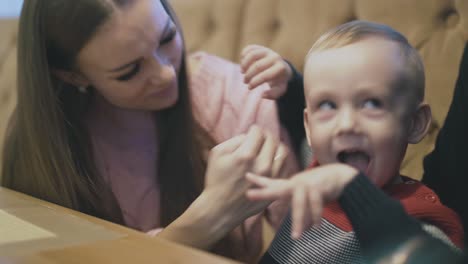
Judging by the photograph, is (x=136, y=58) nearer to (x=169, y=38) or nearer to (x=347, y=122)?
(x=169, y=38)

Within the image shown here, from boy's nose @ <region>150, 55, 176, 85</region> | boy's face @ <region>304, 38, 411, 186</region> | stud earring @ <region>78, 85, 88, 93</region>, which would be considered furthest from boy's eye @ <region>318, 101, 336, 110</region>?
stud earring @ <region>78, 85, 88, 93</region>

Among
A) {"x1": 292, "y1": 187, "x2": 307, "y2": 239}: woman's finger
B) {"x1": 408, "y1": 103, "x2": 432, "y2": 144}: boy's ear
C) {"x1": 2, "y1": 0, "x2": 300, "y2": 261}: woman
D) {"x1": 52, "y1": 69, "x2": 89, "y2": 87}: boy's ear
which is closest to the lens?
{"x1": 292, "y1": 187, "x2": 307, "y2": 239}: woman's finger

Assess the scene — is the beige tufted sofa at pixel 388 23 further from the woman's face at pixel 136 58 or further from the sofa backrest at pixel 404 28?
the woman's face at pixel 136 58

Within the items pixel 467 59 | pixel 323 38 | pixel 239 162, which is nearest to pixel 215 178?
pixel 239 162

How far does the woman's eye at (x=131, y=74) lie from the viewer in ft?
1.94

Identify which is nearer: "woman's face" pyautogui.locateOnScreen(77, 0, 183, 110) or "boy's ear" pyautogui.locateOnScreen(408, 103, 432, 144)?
"boy's ear" pyautogui.locateOnScreen(408, 103, 432, 144)

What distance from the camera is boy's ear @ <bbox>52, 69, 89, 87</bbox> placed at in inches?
25.6

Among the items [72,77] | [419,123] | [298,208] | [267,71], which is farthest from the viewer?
[72,77]

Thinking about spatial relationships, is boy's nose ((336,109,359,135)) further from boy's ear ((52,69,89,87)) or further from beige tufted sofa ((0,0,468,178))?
boy's ear ((52,69,89,87))

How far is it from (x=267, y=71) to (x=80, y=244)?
0.77ft

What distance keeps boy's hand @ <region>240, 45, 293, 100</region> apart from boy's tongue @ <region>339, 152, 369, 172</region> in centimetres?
13

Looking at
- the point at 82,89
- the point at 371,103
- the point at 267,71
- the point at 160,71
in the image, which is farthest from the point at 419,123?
the point at 82,89

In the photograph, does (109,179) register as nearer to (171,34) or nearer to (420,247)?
(171,34)

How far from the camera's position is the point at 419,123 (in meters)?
0.44
